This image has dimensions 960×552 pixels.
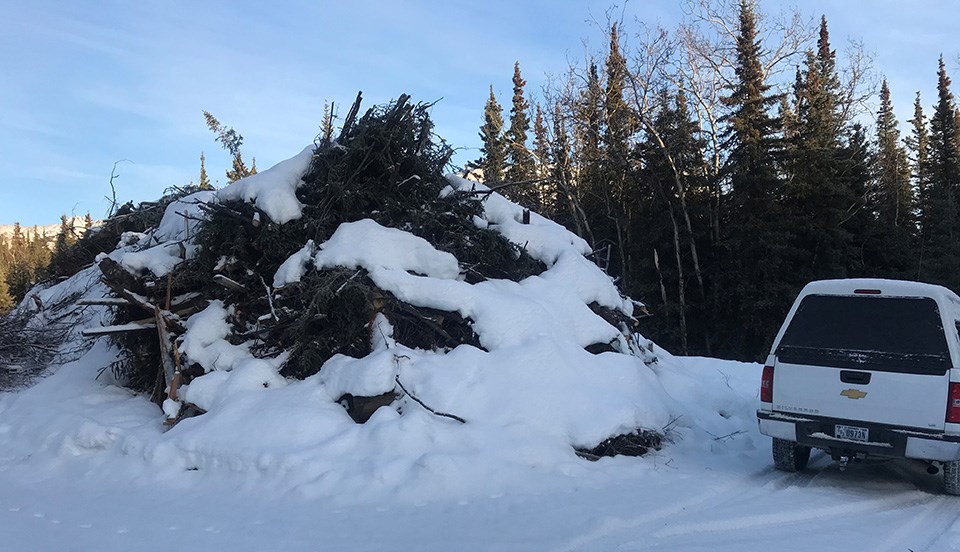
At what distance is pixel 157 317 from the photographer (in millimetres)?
8328

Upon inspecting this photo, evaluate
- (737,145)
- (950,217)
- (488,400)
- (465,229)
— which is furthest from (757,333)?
(488,400)

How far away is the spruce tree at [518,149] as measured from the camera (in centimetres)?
2099

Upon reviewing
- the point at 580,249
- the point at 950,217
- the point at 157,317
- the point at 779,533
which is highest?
the point at 950,217

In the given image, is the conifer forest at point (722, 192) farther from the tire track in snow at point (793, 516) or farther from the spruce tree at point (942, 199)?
the tire track in snow at point (793, 516)

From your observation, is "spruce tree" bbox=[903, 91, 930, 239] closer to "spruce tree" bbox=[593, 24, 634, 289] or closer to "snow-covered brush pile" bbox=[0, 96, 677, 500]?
"spruce tree" bbox=[593, 24, 634, 289]

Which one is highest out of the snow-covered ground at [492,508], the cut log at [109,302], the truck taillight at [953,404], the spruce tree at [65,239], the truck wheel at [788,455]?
the spruce tree at [65,239]

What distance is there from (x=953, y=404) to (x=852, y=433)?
0.86m

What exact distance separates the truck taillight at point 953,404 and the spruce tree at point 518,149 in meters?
11.0

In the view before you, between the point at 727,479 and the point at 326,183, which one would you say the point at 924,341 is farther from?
the point at 326,183

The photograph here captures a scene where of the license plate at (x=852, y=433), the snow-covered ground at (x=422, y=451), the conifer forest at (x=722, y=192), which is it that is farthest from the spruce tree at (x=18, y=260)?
the license plate at (x=852, y=433)

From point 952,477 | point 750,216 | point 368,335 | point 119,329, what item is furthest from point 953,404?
point 750,216

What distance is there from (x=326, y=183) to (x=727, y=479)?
651 centimetres

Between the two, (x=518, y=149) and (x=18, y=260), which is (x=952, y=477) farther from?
(x=18, y=260)

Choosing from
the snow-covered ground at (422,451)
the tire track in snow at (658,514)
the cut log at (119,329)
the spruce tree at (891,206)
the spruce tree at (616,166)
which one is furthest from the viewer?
the spruce tree at (891,206)
